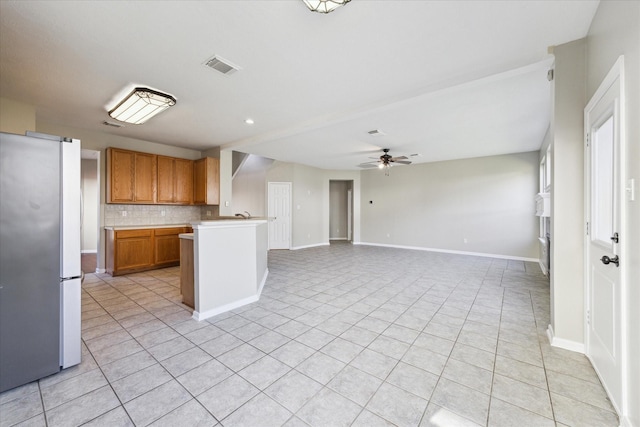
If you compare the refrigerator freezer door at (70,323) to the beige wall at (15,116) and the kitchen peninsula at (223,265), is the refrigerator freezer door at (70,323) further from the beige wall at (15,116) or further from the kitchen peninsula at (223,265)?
the beige wall at (15,116)

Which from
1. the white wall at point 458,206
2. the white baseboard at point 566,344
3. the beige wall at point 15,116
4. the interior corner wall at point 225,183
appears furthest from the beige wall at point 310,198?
the white baseboard at point 566,344

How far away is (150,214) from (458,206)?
7.81 meters

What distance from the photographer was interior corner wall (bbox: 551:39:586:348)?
83.7 inches

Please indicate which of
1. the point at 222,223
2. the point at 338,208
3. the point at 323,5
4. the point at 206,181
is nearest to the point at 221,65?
the point at 323,5

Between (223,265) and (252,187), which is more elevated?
(252,187)

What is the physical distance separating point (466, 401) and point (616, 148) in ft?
5.94

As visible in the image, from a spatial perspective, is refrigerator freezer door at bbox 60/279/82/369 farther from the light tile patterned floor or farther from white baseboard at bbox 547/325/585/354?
white baseboard at bbox 547/325/585/354

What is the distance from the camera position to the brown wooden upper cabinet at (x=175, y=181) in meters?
5.29

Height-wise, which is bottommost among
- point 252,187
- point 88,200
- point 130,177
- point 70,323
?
point 70,323

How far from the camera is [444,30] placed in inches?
79.3

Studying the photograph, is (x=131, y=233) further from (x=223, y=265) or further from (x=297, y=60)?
(x=297, y=60)

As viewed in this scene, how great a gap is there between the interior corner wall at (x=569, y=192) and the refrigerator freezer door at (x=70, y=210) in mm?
3990

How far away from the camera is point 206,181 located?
5508mm

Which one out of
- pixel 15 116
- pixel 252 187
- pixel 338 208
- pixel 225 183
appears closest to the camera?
pixel 15 116
